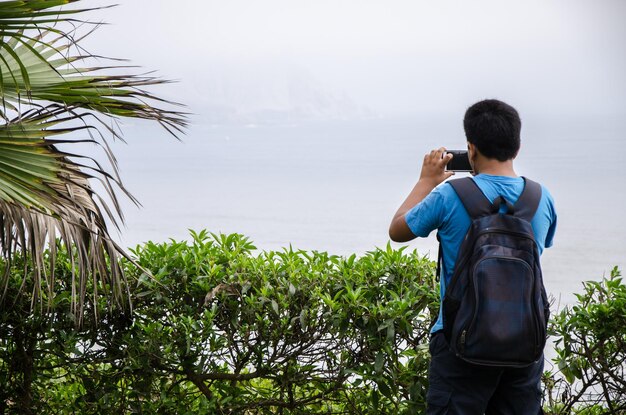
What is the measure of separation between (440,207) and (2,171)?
5.79ft

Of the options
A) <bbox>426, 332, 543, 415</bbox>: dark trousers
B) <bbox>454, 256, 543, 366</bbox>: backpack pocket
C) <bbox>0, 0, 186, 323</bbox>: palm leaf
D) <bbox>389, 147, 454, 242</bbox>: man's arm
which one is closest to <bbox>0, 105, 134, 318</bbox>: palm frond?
<bbox>0, 0, 186, 323</bbox>: palm leaf

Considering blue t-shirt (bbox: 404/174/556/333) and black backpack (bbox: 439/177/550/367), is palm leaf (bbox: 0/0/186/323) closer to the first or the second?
blue t-shirt (bbox: 404/174/556/333)

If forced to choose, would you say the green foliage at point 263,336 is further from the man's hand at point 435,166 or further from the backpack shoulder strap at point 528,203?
the backpack shoulder strap at point 528,203

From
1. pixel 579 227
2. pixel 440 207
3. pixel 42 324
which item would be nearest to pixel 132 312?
pixel 42 324

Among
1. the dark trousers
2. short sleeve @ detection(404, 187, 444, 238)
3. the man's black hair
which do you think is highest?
the man's black hair

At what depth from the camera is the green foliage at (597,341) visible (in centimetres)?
327

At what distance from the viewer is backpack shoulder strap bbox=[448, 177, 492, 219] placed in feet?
8.30

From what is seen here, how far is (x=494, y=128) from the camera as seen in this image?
2570mm

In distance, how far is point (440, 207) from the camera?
2568 millimetres

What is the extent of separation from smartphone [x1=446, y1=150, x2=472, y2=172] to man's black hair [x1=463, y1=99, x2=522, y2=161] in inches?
7.7

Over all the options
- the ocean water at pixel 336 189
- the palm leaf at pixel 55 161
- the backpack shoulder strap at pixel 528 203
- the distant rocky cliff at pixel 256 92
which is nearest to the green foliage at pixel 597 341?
the ocean water at pixel 336 189

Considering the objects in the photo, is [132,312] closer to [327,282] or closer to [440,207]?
[327,282]

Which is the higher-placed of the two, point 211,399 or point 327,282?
point 327,282

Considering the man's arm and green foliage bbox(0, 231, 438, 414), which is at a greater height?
the man's arm
